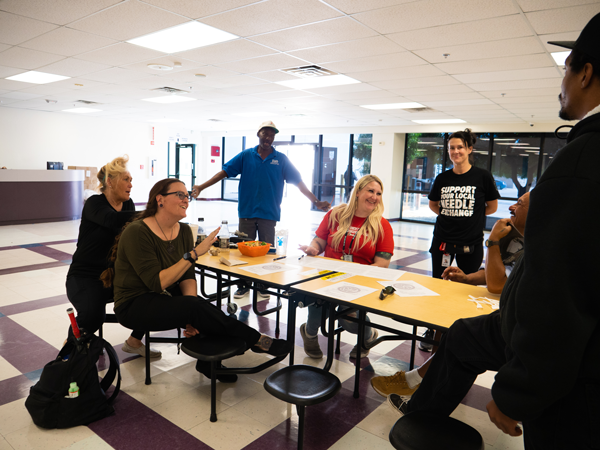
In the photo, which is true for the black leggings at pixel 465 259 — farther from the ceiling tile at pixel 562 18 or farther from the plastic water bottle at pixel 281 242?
the ceiling tile at pixel 562 18

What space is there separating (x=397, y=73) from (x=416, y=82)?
60 centimetres

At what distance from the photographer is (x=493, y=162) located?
11023mm

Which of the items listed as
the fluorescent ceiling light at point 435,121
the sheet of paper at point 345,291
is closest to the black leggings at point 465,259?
the sheet of paper at point 345,291

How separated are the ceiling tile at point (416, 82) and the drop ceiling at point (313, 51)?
0.02 meters

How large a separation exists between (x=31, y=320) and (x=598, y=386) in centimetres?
381

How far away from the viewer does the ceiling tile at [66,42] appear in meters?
4.47

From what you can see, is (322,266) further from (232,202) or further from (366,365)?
(232,202)

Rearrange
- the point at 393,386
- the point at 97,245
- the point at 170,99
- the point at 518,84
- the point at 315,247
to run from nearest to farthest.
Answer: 1. the point at 393,386
2. the point at 97,245
3. the point at 315,247
4. the point at 518,84
5. the point at 170,99

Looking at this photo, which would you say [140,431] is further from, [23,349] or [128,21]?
[128,21]

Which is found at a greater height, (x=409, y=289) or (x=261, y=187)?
(x=261, y=187)

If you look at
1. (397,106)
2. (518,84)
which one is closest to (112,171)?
(518,84)

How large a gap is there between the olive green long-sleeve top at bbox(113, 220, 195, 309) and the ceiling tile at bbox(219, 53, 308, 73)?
11.2ft

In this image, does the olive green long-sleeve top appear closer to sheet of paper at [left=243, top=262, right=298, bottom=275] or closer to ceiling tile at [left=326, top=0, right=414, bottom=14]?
sheet of paper at [left=243, top=262, right=298, bottom=275]

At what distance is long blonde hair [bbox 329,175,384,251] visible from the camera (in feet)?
9.53
